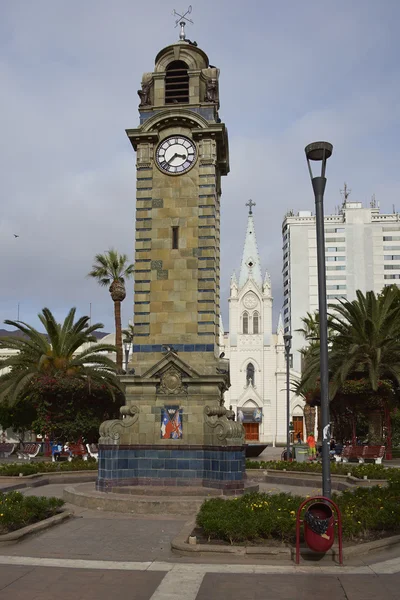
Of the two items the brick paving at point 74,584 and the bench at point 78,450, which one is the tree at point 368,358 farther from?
the brick paving at point 74,584

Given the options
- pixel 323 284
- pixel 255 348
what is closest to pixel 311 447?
pixel 323 284

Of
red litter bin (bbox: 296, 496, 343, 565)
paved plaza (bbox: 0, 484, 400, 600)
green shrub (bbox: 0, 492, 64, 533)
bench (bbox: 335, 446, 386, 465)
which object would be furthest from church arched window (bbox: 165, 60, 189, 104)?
bench (bbox: 335, 446, 386, 465)

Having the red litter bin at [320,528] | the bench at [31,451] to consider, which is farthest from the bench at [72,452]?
the red litter bin at [320,528]

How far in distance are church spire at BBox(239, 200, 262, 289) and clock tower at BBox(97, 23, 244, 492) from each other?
69.2 metres

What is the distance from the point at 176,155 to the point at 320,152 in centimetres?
1005

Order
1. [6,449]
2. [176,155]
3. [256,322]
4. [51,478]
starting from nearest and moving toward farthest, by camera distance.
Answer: [176,155], [51,478], [6,449], [256,322]

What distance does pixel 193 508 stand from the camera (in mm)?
17859

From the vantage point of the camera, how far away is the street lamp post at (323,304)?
12812 mm

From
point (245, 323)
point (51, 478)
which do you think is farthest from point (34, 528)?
point (245, 323)

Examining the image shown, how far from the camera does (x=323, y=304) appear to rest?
13641 millimetres

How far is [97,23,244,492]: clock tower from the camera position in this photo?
20.9 m

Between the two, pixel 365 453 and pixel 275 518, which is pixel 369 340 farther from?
pixel 275 518

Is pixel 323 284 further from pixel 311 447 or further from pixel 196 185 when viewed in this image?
pixel 311 447

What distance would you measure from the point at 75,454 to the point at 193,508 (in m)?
22.7
